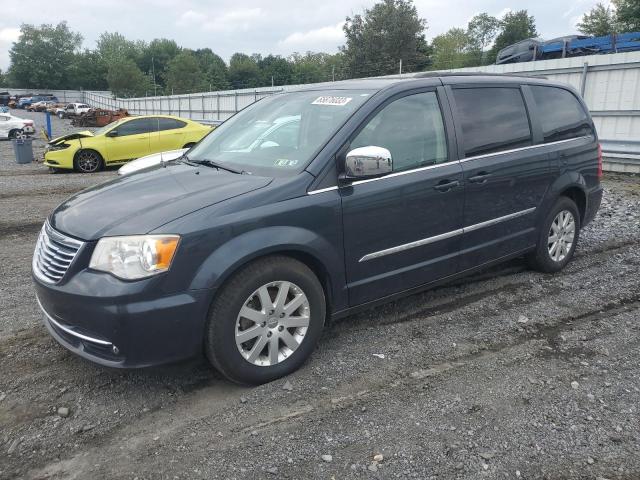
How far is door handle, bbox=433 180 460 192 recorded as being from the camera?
386cm

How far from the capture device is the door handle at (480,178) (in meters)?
4.08

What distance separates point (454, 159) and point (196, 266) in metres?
2.19

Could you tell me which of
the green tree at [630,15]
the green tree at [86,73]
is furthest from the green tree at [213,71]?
the green tree at [630,15]

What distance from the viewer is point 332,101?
151 inches

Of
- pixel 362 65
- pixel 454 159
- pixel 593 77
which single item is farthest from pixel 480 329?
pixel 362 65

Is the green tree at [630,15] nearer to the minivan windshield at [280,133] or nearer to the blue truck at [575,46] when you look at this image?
the blue truck at [575,46]

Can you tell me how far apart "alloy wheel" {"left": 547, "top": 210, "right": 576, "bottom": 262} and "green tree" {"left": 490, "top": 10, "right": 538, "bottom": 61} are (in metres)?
69.6

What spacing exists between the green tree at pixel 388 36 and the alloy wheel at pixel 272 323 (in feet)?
194

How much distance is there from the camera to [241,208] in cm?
303

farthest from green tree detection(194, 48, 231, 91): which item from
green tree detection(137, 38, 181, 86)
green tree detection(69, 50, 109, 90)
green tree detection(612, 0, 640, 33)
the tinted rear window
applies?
the tinted rear window

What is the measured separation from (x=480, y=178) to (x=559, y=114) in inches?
60.8

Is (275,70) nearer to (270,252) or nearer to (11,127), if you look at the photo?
(11,127)

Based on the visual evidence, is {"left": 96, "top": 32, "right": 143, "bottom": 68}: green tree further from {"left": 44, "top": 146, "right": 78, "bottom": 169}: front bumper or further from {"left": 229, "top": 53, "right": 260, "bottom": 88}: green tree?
{"left": 44, "top": 146, "right": 78, "bottom": 169}: front bumper

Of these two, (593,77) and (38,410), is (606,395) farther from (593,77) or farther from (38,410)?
(593,77)
